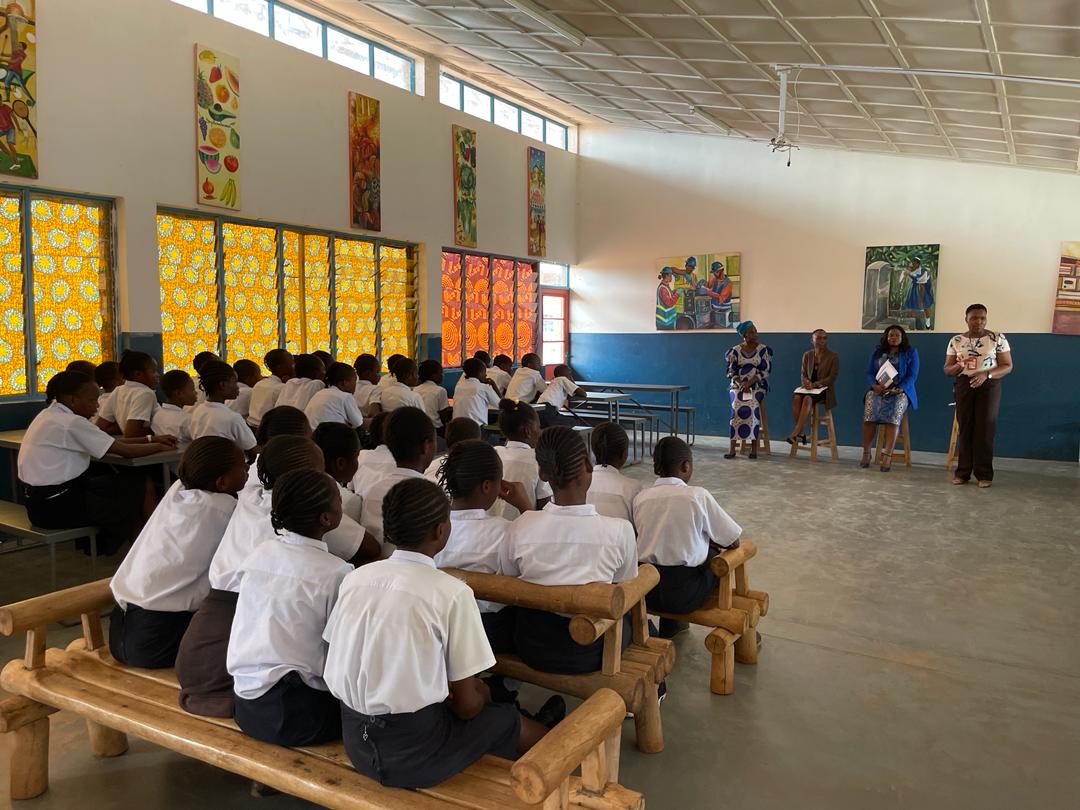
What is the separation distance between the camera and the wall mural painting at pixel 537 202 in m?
10.4

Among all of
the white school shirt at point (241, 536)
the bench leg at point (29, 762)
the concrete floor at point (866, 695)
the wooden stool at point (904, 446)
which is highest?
the white school shirt at point (241, 536)

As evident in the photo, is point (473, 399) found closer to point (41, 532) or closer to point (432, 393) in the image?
point (432, 393)

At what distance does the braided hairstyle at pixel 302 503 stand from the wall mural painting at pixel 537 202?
877 cm

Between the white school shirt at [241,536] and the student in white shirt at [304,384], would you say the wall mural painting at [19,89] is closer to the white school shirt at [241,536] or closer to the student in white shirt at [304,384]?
the student in white shirt at [304,384]

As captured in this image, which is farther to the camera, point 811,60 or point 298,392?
point 298,392

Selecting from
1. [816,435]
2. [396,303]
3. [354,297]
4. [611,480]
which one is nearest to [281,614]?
[611,480]

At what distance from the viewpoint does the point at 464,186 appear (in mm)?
9250

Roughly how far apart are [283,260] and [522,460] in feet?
14.7

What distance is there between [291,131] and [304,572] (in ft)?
20.4

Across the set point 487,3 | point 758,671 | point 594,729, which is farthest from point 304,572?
point 487,3

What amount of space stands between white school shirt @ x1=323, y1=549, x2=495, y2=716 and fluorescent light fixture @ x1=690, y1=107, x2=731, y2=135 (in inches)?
285

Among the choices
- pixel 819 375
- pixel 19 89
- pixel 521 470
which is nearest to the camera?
pixel 521 470

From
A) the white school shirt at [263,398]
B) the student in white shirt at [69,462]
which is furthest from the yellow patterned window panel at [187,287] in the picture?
the student in white shirt at [69,462]

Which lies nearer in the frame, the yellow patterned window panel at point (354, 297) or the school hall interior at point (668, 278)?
the school hall interior at point (668, 278)
